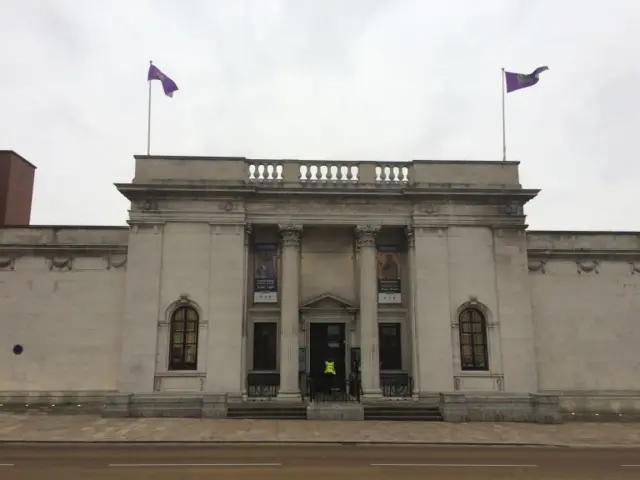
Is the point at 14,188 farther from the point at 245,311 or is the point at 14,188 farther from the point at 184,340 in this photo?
the point at 245,311

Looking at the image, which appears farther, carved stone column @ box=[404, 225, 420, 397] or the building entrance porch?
the building entrance porch

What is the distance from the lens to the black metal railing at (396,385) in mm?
22953

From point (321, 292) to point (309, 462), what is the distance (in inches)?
490

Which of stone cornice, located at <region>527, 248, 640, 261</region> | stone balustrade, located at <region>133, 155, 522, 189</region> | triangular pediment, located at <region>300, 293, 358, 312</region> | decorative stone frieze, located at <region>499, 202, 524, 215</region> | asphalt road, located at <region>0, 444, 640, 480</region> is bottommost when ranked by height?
asphalt road, located at <region>0, 444, 640, 480</region>

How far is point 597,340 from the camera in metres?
24.2

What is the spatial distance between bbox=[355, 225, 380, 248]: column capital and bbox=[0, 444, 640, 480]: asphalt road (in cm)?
1009

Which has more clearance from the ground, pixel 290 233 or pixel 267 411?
pixel 290 233

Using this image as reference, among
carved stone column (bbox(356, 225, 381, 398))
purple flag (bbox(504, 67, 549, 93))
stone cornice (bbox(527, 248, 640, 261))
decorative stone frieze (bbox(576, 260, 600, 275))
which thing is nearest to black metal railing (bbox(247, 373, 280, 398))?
carved stone column (bbox(356, 225, 381, 398))

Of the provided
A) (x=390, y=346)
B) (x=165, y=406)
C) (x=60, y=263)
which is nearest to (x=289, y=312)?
(x=390, y=346)

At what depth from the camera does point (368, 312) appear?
22.8m

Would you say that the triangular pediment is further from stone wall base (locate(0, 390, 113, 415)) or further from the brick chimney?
the brick chimney

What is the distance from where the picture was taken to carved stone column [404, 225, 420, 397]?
73.5ft

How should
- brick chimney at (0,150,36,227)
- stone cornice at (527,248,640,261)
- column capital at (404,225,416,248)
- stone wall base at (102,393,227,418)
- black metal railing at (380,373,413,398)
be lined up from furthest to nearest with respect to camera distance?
brick chimney at (0,150,36,227) < stone cornice at (527,248,640,261) < column capital at (404,225,416,248) < black metal railing at (380,373,413,398) < stone wall base at (102,393,227,418)

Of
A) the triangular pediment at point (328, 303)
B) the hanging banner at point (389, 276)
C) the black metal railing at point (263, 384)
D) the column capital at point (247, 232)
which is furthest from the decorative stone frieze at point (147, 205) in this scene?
the hanging banner at point (389, 276)
